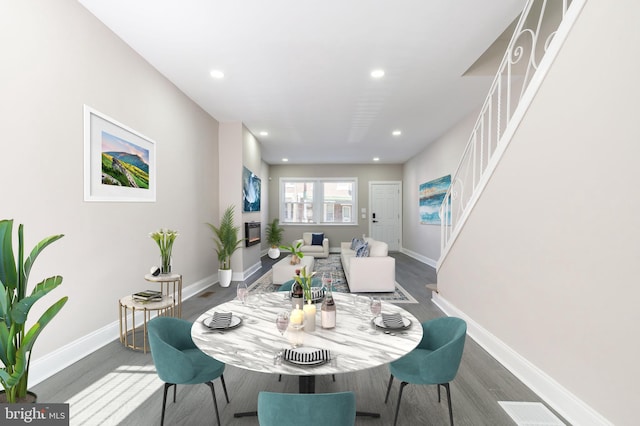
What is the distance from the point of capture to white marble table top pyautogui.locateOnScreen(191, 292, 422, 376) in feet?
4.08

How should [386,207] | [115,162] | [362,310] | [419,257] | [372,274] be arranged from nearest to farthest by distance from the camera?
[362,310] < [115,162] < [372,274] < [419,257] < [386,207]

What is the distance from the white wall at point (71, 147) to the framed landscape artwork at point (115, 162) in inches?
2.9

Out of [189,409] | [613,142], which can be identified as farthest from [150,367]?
[613,142]

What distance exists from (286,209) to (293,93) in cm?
603

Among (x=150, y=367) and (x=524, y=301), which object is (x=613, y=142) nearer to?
(x=524, y=301)

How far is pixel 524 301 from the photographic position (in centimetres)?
237

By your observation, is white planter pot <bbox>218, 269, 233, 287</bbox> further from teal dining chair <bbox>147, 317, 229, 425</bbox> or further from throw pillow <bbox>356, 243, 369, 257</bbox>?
teal dining chair <bbox>147, 317, 229, 425</bbox>

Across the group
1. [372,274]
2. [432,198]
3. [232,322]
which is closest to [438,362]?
[232,322]

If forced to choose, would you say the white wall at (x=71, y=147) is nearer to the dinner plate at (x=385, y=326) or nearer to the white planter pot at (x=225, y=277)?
the white planter pot at (x=225, y=277)

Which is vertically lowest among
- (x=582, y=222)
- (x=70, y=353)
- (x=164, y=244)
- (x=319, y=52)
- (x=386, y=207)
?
(x=70, y=353)

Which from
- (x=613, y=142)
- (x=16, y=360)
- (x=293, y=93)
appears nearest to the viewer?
(x=16, y=360)

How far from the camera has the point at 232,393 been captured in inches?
84.7

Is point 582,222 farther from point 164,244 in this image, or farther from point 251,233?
point 251,233

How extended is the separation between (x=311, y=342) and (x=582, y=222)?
1787 millimetres
